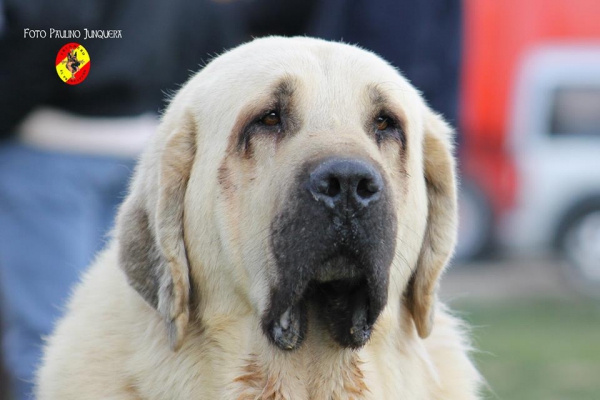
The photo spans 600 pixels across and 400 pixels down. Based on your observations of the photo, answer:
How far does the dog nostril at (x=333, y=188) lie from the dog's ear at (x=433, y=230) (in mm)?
822

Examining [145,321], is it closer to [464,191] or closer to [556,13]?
[464,191]

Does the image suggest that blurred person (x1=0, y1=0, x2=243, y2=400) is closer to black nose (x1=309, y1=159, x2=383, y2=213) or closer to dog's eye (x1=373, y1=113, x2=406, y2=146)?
dog's eye (x1=373, y1=113, x2=406, y2=146)

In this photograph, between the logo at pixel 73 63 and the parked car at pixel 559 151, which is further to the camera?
the parked car at pixel 559 151

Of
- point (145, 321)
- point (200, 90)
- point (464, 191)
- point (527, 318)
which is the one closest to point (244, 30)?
point (200, 90)

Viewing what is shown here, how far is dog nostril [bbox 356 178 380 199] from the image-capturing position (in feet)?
10.6

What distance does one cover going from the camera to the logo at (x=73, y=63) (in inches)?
187

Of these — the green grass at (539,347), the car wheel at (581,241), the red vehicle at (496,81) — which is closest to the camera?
the green grass at (539,347)

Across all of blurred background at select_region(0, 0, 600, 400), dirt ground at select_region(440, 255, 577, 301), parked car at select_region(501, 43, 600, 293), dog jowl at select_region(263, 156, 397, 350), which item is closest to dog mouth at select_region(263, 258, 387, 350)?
dog jowl at select_region(263, 156, 397, 350)

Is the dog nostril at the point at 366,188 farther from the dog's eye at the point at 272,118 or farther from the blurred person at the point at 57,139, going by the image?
the blurred person at the point at 57,139

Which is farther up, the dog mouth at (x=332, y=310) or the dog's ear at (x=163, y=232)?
the dog's ear at (x=163, y=232)

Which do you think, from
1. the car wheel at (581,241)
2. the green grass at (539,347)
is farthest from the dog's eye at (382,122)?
the car wheel at (581,241)

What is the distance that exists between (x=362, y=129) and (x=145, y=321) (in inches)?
44.6

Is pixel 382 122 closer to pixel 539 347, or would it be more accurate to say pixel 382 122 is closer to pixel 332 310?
pixel 332 310

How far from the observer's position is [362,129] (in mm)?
3623
